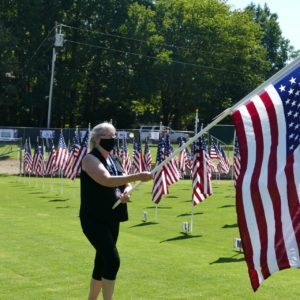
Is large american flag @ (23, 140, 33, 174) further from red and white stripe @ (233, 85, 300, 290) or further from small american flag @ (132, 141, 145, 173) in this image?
red and white stripe @ (233, 85, 300, 290)

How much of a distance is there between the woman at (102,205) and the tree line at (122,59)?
54700 mm

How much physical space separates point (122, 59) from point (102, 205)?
196ft

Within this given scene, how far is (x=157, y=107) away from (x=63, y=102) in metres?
12.9

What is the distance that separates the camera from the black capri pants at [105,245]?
19.9 feet

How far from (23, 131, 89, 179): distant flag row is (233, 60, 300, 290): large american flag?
19.7 m

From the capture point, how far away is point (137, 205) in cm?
2325

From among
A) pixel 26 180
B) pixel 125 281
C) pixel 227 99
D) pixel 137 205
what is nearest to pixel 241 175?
pixel 125 281

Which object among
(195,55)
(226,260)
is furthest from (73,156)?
(195,55)

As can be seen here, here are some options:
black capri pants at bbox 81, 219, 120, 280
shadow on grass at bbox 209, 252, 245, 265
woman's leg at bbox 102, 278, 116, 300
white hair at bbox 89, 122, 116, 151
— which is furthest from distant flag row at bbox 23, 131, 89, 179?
woman's leg at bbox 102, 278, 116, 300

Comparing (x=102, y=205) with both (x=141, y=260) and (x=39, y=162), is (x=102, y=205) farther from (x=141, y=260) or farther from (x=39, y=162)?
(x=39, y=162)

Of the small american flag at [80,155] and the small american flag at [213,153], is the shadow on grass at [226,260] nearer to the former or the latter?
the small american flag at [80,155]

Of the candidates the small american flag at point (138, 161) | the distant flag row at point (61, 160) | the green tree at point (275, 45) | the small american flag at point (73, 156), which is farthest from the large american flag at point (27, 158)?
the green tree at point (275, 45)

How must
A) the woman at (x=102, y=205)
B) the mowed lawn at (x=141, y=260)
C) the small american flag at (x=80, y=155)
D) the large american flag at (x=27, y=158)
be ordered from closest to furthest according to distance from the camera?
the woman at (x=102, y=205), the mowed lawn at (x=141, y=260), the small american flag at (x=80, y=155), the large american flag at (x=27, y=158)

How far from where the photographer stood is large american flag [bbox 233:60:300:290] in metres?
5.07
